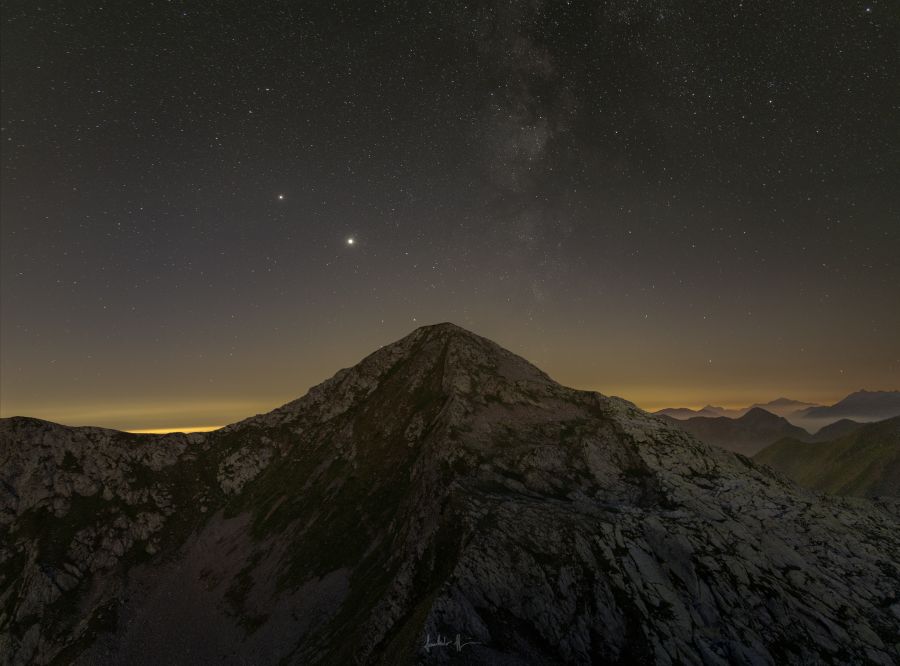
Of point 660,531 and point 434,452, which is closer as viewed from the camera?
point 660,531

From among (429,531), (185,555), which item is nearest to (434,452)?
(429,531)

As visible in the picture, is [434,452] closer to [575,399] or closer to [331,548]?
[331,548]

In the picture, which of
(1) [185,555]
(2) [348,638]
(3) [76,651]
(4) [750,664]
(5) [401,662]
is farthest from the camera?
(1) [185,555]

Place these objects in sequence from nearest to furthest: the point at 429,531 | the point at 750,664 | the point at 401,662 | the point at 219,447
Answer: the point at 401,662 → the point at 750,664 → the point at 429,531 → the point at 219,447

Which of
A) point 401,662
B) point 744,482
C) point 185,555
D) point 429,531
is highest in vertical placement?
point 744,482
